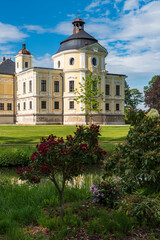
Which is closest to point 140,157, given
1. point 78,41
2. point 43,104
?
point 43,104

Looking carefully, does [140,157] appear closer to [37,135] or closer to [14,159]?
[14,159]

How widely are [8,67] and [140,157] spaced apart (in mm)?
51872

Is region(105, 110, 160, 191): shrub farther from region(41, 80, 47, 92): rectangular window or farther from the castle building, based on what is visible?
region(41, 80, 47, 92): rectangular window

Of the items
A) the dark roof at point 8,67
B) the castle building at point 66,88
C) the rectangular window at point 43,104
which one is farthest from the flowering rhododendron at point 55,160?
the dark roof at point 8,67

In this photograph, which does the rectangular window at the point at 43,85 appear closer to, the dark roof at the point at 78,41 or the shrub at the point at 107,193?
the dark roof at the point at 78,41

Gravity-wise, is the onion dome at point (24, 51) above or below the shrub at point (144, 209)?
above

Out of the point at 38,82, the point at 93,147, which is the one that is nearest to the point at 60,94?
the point at 38,82

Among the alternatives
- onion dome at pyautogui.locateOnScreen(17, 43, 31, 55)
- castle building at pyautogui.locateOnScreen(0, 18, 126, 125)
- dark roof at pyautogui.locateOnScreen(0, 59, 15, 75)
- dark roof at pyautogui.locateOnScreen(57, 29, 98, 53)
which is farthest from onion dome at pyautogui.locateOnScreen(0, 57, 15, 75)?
dark roof at pyautogui.locateOnScreen(57, 29, 98, 53)

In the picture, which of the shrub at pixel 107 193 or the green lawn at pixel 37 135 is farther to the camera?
the green lawn at pixel 37 135

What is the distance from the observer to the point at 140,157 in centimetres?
509

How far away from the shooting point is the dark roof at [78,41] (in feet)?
145

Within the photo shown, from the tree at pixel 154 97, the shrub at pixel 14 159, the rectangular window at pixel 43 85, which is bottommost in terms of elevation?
the shrub at pixel 14 159

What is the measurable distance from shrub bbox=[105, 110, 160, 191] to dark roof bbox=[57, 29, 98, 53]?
40.2 meters

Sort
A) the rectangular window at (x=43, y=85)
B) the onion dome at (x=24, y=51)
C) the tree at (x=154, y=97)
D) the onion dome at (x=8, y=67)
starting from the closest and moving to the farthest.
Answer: the rectangular window at (x=43, y=85)
the tree at (x=154, y=97)
the onion dome at (x=24, y=51)
the onion dome at (x=8, y=67)
